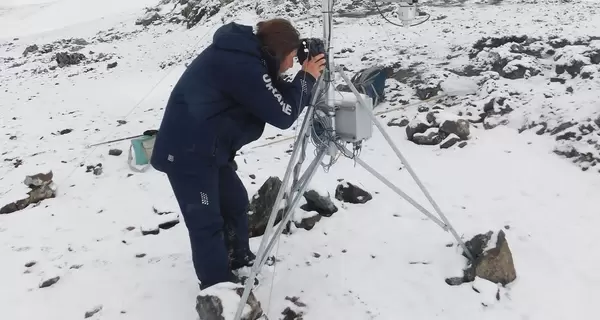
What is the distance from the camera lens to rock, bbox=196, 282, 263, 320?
243 cm

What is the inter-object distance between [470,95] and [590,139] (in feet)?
5.91

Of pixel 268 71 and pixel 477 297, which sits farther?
pixel 477 297

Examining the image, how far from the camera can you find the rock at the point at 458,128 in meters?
5.20

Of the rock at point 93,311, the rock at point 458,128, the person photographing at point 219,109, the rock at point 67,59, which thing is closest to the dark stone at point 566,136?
the rock at point 458,128

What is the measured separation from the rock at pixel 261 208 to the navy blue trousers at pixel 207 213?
0.73 m

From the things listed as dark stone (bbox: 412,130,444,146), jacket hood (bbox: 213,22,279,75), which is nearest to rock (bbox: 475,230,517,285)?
jacket hood (bbox: 213,22,279,75)

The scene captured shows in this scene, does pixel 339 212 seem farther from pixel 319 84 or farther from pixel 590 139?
pixel 590 139

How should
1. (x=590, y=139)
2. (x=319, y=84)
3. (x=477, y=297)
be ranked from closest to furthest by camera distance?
(x=319, y=84) → (x=477, y=297) → (x=590, y=139)

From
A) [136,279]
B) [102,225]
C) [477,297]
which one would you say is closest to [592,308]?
[477,297]

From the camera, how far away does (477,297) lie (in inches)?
108

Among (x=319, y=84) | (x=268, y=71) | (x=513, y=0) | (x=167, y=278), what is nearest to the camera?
(x=268, y=71)

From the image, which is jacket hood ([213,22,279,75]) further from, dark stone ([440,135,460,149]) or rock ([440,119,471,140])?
rock ([440,119,471,140])

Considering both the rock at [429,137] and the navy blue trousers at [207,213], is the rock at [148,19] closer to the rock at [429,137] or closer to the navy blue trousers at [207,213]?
the rock at [429,137]

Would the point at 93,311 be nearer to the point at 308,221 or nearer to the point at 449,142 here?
the point at 308,221
